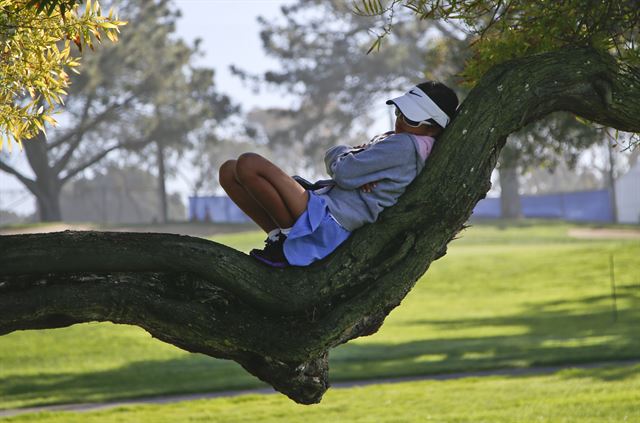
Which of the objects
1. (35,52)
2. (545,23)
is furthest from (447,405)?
(35,52)

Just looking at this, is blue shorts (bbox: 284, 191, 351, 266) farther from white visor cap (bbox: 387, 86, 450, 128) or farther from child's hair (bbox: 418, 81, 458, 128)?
child's hair (bbox: 418, 81, 458, 128)

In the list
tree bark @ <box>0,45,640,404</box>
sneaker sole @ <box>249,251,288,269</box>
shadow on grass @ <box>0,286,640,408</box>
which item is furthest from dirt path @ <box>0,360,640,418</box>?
sneaker sole @ <box>249,251,288,269</box>

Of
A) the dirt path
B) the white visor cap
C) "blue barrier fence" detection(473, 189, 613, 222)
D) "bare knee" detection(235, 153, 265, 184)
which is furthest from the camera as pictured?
"blue barrier fence" detection(473, 189, 613, 222)

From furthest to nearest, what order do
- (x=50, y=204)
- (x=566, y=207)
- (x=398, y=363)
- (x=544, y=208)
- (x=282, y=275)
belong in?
(x=544, y=208)
(x=566, y=207)
(x=50, y=204)
(x=398, y=363)
(x=282, y=275)

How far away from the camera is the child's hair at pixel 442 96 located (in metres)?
5.25

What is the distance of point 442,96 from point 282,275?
125 cm

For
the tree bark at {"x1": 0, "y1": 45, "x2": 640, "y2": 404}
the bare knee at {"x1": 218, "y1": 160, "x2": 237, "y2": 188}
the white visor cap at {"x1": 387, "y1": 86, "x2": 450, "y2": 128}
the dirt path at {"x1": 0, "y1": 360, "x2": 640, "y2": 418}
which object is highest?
the white visor cap at {"x1": 387, "y1": 86, "x2": 450, "y2": 128}

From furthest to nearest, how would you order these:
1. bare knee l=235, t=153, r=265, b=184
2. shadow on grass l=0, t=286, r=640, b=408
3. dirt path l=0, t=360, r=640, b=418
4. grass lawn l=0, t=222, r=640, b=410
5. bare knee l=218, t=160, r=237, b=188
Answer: grass lawn l=0, t=222, r=640, b=410
shadow on grass l=0, t=286, r=640, b=408
dirt path l=0, t=360, r=640, b=418
bare knee l=218, t=160, r=237, b=188
bare knee l=235, t=153, r=265, b=184

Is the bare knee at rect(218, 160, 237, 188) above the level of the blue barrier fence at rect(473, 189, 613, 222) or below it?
below

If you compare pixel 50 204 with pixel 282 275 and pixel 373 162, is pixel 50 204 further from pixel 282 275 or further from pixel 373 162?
pixel 282 275

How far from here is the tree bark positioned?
15.0 feet

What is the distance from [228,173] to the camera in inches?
197

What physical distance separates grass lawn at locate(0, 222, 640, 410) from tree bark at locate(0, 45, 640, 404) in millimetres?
8497

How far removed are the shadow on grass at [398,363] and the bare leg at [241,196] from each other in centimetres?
910
